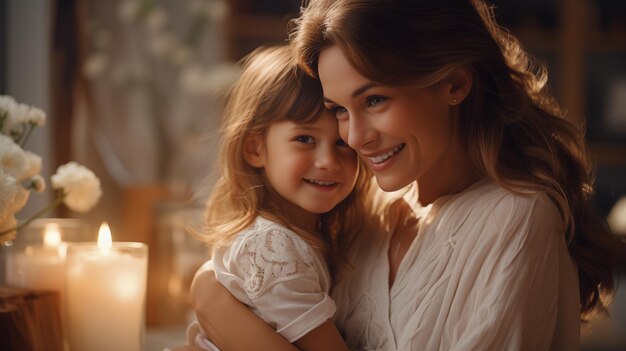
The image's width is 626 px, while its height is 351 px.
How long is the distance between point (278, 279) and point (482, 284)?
13.3 inches

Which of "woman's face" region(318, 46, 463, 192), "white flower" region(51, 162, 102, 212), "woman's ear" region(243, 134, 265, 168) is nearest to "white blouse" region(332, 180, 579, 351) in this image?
"woman's face" region(318, 46, 463, 192)

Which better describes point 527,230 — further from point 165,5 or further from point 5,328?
point 165,5

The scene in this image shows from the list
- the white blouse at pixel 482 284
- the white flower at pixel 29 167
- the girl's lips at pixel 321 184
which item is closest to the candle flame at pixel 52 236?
the white flower at pixel 29 167

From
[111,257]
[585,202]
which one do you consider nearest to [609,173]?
[585,202]

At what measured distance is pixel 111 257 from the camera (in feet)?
4.48

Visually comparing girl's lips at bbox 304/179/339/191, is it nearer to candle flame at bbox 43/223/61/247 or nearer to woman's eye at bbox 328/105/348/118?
woman's eye at bbox 328/105/348/118

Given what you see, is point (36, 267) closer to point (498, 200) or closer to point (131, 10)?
point (498, 200)

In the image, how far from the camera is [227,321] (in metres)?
1.28

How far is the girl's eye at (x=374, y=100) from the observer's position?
1.23m

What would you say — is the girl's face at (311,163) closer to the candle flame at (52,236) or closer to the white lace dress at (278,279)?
the white lace dress at (278,279)

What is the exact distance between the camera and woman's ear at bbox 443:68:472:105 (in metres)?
1.28

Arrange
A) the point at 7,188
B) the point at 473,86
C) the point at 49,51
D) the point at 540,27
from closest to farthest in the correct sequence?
the point at 7,188, the point at 473,86, the point at 49,51, the point at 540,27

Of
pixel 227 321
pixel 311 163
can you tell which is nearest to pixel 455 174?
pixel 311 163

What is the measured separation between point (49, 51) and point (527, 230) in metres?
A: 1.59
